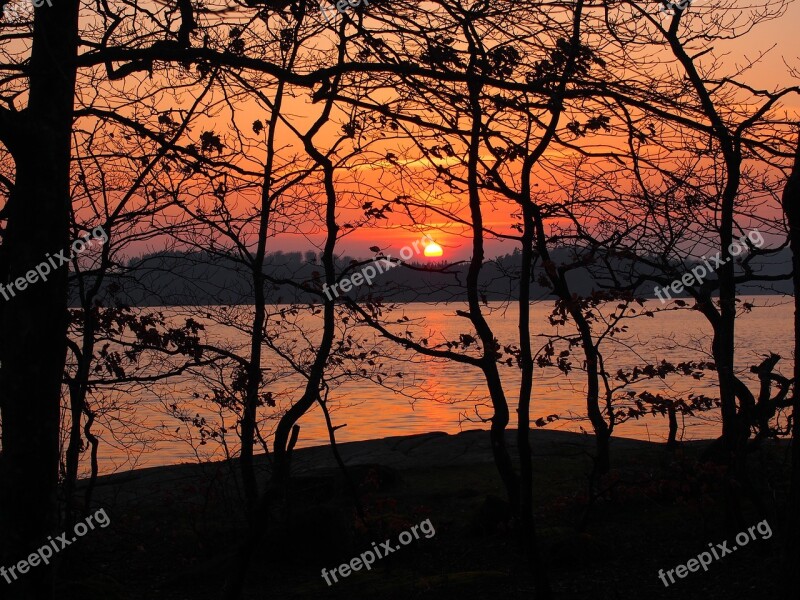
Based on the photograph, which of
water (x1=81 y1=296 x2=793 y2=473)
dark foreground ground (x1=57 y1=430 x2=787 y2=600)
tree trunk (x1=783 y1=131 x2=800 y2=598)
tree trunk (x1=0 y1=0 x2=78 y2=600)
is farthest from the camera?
water (x1=81 y1=296 x2=793 y2=473)

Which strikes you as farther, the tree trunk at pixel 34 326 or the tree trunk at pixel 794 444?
the tree trunk at pixel 794 444

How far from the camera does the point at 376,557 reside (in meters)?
12.0

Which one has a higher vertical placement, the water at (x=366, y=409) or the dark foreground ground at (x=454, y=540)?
the water at (x=366, y=409)

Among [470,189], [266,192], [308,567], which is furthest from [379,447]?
[470,189]

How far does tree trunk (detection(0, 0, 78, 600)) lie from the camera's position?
20.5ft

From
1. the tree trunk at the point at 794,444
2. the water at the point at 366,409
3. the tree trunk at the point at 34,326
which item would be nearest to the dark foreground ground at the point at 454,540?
the tree trunk at the point at 794,444

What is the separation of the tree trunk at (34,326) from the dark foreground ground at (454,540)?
3.21 metres

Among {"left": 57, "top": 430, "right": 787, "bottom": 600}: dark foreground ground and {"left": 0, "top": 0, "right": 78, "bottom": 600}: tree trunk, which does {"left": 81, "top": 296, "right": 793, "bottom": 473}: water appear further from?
{"left": 0, "top": 0, "right": 78, "bottom": 600}: tree trunk

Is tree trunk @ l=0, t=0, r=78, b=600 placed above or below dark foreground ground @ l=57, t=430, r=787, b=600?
above

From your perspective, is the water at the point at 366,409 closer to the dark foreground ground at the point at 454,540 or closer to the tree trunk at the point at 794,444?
the dark foreground ground at the point at 454,540

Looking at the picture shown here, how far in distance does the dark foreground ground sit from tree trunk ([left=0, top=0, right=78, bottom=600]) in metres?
3.21

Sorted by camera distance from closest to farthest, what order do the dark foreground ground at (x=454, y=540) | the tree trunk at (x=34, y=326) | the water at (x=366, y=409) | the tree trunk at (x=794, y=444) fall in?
the tree trunk at (x=34, y=326), the tree trunk at (x=794, y=444), the dark foreground ground at (x=454, y=540), the water at (x=366, y=409)

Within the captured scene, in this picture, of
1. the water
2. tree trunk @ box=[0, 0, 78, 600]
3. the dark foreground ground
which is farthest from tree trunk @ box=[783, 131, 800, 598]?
the water

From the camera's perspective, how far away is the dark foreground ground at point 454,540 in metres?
10.2
